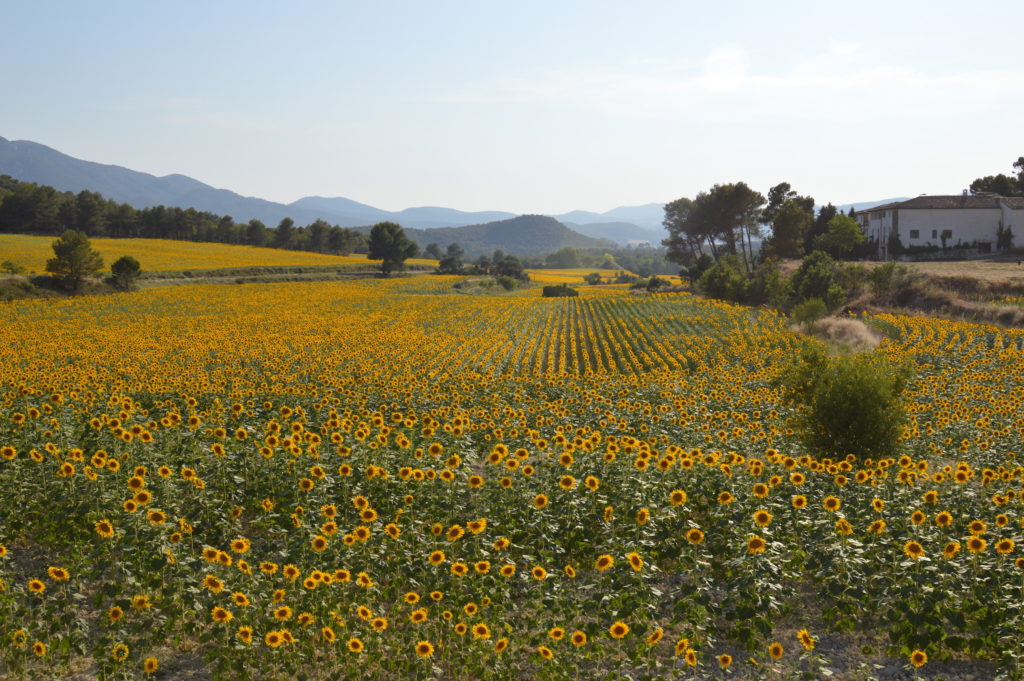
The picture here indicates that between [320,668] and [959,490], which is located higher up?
[959,490]

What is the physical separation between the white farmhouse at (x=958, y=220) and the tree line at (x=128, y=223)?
93.2m

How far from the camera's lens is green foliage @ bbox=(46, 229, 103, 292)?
52094 mm

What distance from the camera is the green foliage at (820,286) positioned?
46966 mm

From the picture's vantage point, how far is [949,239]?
70.9 m

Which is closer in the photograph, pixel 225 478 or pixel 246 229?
pixel 225 478

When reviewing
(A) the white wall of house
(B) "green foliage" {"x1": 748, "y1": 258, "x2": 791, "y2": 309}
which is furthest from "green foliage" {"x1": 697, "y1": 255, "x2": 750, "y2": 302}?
(A) the white wall of house

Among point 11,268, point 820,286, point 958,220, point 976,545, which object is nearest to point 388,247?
point 11,268

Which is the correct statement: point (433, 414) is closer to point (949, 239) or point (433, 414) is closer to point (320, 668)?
point (320, 668)

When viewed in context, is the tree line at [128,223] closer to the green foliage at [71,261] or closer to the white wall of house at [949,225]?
the green foliage at [71,261]

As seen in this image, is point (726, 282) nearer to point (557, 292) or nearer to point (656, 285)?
point (557, 292)

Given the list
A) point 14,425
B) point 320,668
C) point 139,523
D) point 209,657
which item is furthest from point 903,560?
point 14,425

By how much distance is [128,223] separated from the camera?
10819cm

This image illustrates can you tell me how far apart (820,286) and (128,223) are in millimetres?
105147

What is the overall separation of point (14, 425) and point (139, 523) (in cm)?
540
